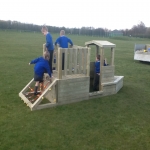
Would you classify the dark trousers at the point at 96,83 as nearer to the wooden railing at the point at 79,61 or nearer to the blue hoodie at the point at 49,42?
the wooden railing at the point at 79,61

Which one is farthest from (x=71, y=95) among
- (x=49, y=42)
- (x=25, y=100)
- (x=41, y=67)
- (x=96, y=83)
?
(x=49, y=42)

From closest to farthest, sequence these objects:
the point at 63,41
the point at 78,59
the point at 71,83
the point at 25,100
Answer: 1. the point at 25,100
2. the point at 71,83
3. the point at 78,59
4. the point at 63,41

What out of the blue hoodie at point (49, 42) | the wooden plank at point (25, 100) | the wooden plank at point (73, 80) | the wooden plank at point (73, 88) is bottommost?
the wooden plank at point (25, 100)

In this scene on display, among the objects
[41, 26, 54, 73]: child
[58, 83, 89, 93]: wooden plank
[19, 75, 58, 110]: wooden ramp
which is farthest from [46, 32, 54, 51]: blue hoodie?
[58, 83, 89, 93]: wooden plank

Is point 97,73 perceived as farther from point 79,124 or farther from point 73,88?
point 79,124

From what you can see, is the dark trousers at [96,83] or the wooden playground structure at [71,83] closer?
the wooden playground structure at [71,83]

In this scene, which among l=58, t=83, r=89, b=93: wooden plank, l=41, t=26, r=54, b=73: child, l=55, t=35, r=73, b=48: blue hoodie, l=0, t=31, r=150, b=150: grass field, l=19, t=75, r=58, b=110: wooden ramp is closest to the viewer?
l=0, t=31, r=150, b=150: grass field

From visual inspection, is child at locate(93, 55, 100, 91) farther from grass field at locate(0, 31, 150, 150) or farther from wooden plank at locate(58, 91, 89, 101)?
wooden plank at locate(58, 91, 89, 101)

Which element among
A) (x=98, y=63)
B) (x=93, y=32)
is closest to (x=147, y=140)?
(x=98, y=63)

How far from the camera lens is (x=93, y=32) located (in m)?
76.0

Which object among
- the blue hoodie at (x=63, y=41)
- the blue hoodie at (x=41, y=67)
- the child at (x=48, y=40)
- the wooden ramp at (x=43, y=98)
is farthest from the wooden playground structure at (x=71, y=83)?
the blue hoodie at (x=63, y=41)

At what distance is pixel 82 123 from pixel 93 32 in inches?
2863

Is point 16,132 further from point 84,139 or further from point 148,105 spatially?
point 148,105

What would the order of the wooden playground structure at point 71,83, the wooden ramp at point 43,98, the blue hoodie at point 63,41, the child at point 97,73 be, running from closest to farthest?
the wooden ramp at point 43,98, the wooden playground structure at point 71,83, the blue hoodie at point 63,41, the child at point 97,73
